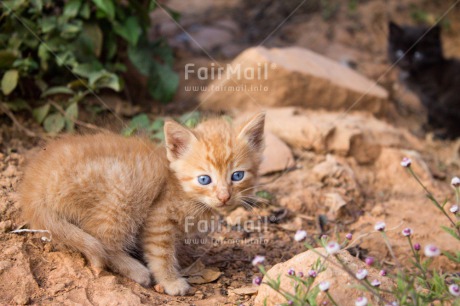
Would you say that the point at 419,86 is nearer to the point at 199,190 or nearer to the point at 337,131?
the point at 337,131

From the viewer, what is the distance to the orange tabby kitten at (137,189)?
2.93 meters

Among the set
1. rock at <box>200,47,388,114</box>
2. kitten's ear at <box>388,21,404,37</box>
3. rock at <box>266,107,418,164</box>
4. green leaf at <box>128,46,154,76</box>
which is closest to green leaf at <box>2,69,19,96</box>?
green leaf at <box>128,46,154,76</box>

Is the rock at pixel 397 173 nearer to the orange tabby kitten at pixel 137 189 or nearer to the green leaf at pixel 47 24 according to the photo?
the orange tabby kitten at pixel 137 189

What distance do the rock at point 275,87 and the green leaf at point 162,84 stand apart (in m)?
0.46

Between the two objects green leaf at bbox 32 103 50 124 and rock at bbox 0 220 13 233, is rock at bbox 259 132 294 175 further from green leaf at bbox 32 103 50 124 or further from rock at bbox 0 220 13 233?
rock at bbox 0 220 13 233

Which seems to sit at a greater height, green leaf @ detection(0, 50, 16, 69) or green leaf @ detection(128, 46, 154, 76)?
green leaf @ detection(0, 50, 16, 69)

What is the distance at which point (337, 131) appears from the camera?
5070mm

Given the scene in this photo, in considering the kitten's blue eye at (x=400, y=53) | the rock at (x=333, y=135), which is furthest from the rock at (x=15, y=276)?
the kitten's blue eye at (x=400, y=53)

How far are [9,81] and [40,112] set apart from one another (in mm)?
364

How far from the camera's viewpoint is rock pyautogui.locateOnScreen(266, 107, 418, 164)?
16.3ft

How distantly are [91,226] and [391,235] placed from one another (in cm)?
233

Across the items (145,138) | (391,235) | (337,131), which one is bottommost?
(391,235)

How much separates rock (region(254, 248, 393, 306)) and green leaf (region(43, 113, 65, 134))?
2.44 m

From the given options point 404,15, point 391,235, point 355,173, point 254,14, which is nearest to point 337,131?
point 355,173
